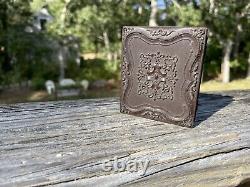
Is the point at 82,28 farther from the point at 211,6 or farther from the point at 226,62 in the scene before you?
the point at 226,62

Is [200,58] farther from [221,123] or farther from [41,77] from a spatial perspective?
[41,77]

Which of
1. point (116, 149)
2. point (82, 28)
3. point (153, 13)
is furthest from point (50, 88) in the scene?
point (116, 149)

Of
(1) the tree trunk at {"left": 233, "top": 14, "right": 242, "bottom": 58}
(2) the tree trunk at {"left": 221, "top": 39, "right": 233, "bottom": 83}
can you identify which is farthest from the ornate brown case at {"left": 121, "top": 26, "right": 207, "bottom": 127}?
(2) the tree trunk at {"left": 221, "top": 39, "right": 233, "bottom": 83}

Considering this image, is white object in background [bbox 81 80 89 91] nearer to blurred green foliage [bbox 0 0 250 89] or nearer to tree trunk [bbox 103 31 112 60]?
blurred green foliage [bbox 0 0 250 89]

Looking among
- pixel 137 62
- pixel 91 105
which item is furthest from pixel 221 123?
pixel 91 105

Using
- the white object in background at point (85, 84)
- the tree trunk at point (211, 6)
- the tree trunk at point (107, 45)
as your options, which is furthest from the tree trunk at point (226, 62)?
the white object in background at point (85, 84)
